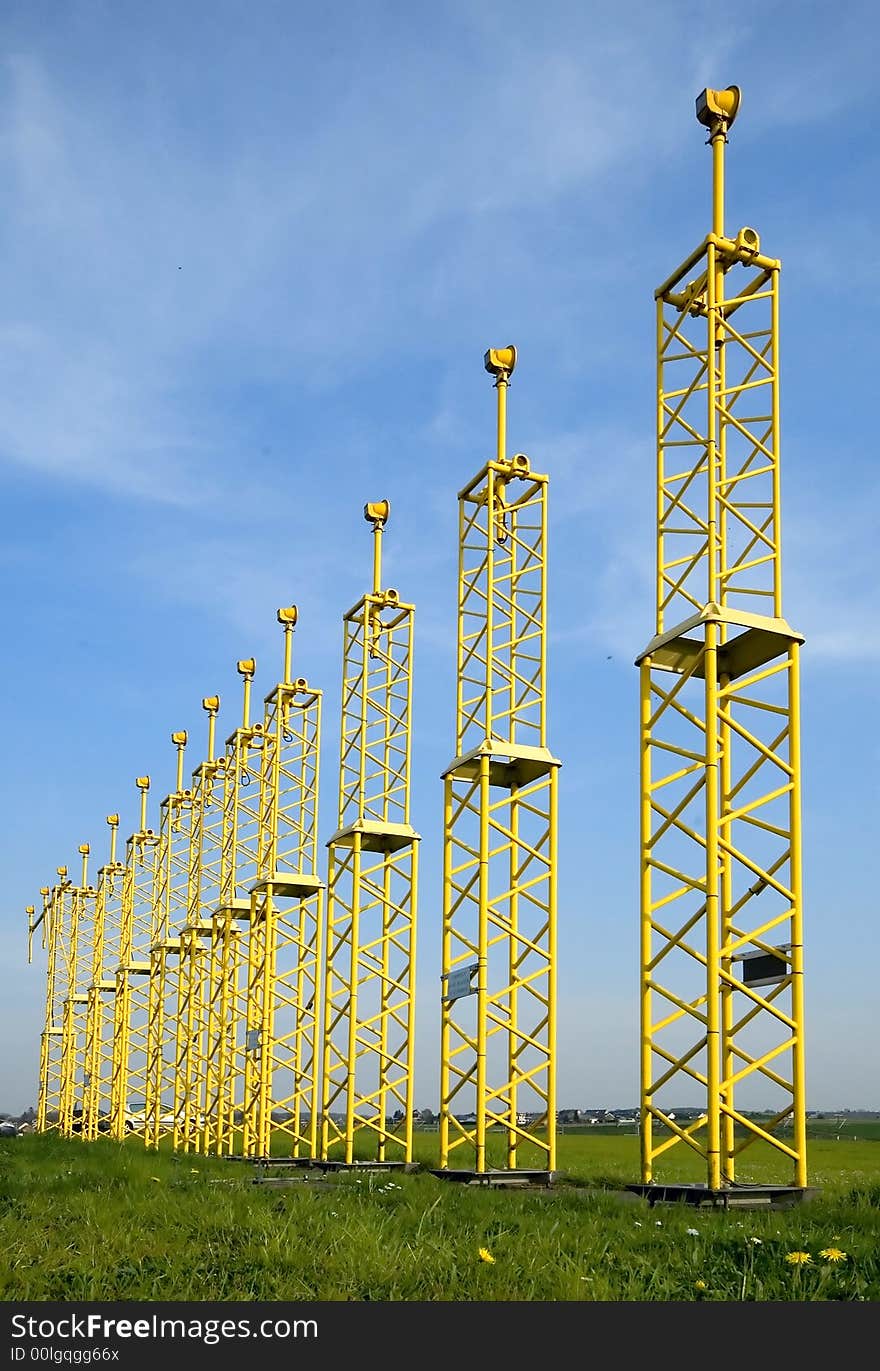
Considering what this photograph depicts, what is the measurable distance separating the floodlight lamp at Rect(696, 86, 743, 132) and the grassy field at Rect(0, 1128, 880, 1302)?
11757 millimetres

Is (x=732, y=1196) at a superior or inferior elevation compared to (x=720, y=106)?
inferior

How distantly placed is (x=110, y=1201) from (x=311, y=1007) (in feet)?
62.8

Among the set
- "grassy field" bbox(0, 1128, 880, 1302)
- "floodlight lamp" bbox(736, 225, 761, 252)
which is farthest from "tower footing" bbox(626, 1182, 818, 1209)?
"floodlight lamp" bbox(736, 225, 761, 252)

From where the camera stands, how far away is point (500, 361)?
2361 centimetres

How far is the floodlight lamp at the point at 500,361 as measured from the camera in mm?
23594

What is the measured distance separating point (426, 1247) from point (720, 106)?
510 inches

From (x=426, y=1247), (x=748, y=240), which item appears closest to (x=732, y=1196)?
(x=426, y=1247)

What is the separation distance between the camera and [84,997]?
199 feet

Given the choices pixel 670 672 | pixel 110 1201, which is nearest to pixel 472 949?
pixel 670 672

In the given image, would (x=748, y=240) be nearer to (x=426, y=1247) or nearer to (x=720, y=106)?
(x=720, y=106)

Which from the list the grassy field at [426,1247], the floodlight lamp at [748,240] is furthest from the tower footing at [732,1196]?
the floodlight lamp at [748,240]

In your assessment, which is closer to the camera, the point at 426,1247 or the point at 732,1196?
the point at 426,1247

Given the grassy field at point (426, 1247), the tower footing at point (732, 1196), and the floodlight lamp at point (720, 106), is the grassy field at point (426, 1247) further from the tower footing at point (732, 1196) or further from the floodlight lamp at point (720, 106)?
the floodlight lamp at point (720, 106)

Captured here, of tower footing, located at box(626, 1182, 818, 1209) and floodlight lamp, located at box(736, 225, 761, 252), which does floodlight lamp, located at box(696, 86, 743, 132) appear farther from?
A: tower footing, located at box(626, 1182, 818, 1209)
